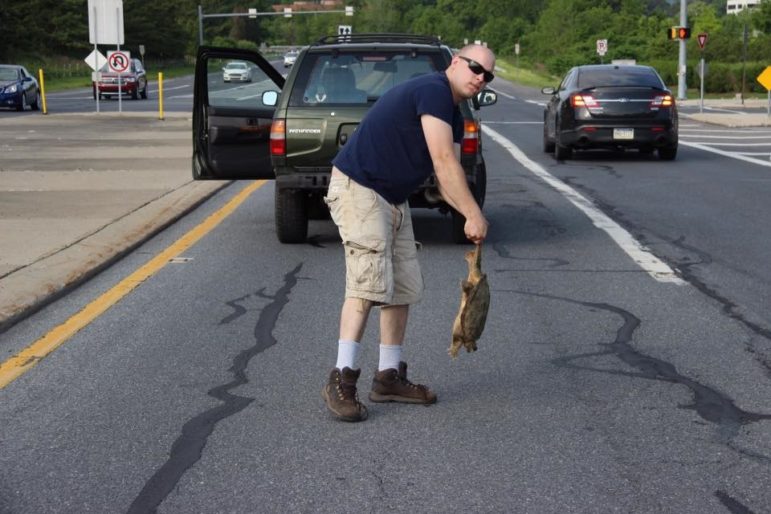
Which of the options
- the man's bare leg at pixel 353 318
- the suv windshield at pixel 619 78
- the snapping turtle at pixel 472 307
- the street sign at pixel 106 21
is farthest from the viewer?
the street sign at pixel 106 21

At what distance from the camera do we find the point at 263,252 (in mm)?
11789

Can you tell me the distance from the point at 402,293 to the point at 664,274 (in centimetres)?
450

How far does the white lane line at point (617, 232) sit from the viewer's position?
34.6ft

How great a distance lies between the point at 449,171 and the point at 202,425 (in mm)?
1553

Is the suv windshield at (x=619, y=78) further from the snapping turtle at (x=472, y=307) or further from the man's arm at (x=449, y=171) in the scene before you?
the man's arm at (x=449, y=171)

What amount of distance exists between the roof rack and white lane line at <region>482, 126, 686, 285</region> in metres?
2.42

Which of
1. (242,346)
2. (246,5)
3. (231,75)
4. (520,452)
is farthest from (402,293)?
(246,5)

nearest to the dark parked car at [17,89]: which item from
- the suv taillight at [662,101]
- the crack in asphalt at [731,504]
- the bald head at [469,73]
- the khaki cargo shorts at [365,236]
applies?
the suv taillight at [662,101]

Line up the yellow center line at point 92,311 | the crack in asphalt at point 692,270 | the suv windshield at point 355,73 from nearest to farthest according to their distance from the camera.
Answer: the yellow center line at point 92,311, the crack in asphalt at point 692,270, the suv windshield at point 355,73

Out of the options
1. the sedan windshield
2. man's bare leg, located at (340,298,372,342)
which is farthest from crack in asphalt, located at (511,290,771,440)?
the sedan windshield

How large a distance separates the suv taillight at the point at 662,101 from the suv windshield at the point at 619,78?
34 centimetres

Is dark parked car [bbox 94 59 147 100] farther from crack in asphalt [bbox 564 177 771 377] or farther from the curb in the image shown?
crack in asphalt [bbox 564 177 771 377]

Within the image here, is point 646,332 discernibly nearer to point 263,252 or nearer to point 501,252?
point 501,252

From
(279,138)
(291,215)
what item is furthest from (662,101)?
(279,138)
